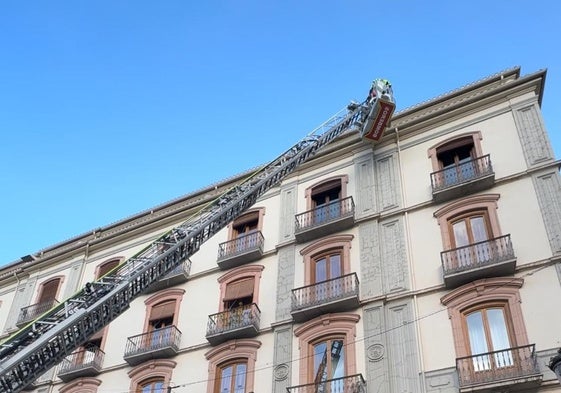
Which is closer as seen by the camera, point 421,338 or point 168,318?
point 421,338

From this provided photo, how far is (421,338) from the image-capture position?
16.3m

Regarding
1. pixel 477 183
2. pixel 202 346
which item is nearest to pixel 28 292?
pixel 202 346

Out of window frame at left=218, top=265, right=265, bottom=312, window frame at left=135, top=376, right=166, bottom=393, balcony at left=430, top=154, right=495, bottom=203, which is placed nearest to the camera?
balcony at left=430, top=154, right=495, bottom=203

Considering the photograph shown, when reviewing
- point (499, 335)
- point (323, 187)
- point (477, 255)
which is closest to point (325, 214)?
point (323, 187)

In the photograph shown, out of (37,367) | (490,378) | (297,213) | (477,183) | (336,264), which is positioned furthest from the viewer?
(297,213)

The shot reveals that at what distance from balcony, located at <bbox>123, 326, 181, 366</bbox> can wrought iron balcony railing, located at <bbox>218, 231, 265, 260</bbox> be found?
10.8 ft

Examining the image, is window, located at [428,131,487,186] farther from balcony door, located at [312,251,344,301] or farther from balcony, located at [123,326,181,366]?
balcony, located at [123,326,181,366]

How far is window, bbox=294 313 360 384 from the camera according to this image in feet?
55.9

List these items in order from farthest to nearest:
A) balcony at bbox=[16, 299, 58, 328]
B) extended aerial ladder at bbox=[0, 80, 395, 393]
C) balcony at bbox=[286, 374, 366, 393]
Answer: balcony at bbox=[16, 299, 58, 328] → balcony at bbox=[286, 374, 366, 393] → extended aerial ladder at bbox=[0, 80, 395, 393]

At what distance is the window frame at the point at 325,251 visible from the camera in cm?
1933

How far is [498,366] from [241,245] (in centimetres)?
1040

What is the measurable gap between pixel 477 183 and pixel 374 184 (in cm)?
368

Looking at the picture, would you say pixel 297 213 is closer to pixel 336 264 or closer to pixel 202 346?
pixel 336 264

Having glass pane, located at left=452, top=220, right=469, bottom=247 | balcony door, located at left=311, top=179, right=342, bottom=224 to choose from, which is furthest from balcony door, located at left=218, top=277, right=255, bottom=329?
glass pane, located at left=452, top=220, right=469, bottom=247
